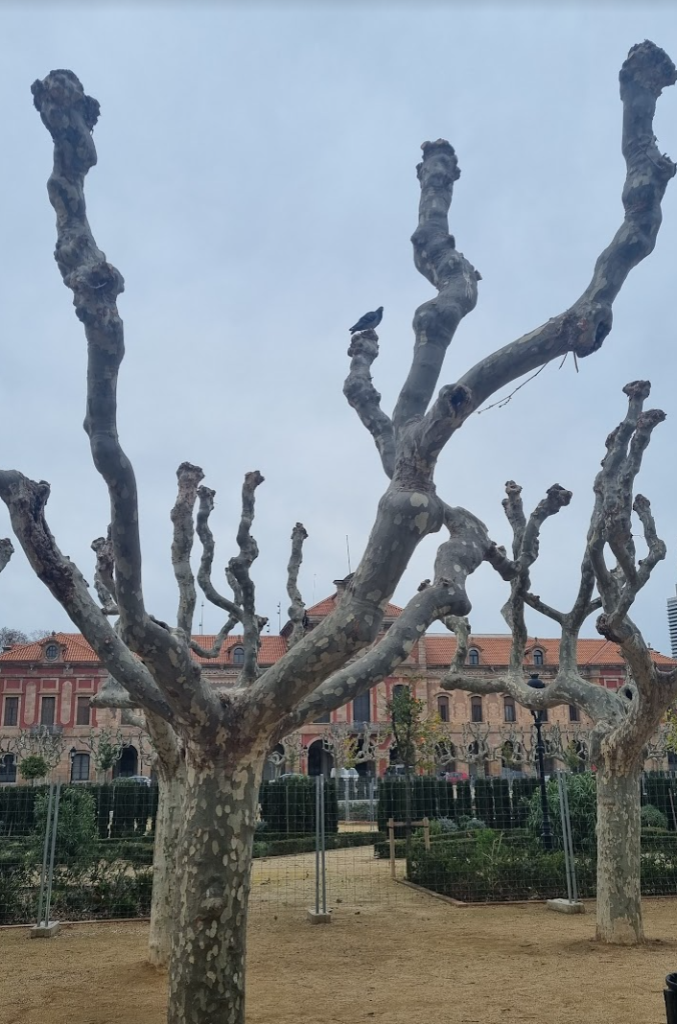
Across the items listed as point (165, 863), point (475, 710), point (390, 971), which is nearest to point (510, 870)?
point (390, 971)

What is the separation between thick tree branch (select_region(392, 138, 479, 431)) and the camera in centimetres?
559

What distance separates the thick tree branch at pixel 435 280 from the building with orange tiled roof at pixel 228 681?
36.0 metres

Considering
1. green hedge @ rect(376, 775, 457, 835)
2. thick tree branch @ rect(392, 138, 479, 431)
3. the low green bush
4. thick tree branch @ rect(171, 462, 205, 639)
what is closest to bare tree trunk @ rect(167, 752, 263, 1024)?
thick tree branch @ rect(392, 138, 479, 431)

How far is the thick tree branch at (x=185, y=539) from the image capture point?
23.9 feet

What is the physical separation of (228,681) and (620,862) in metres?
33.1

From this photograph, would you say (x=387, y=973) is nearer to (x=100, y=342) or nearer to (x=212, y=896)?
(x=212, y=896)

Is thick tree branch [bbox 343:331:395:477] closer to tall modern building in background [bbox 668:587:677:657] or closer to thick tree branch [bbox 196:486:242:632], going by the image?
thick tree branch [bbox 196:486:242:632]

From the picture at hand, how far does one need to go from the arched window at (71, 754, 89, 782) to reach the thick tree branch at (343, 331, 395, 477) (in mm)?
40877

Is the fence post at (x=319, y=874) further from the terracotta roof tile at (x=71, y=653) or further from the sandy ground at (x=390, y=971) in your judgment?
the terracotta roof tile at (x=71, y=653)

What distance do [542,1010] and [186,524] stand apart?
5047 mm

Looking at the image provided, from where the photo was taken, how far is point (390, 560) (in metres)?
4.84

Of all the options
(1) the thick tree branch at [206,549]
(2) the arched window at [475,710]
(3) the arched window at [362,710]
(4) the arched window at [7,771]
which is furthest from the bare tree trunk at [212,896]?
(2) the arched window at [475,710]

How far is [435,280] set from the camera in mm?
6238

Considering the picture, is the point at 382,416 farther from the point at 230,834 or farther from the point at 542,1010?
the point at 542,1010
